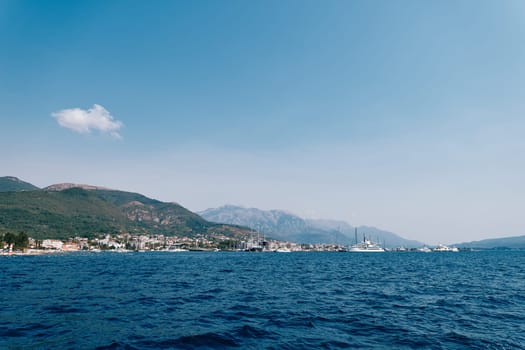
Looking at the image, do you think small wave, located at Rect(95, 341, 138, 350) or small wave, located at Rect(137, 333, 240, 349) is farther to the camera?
small wave, located at Rect(137, 333, 240, 349)

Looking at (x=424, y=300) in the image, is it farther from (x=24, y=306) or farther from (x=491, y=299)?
(x=24, y=306)

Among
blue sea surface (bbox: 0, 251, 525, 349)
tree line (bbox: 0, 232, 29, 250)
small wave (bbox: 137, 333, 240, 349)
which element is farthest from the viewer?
tree line (bbox: 0, 232, 29, 250)

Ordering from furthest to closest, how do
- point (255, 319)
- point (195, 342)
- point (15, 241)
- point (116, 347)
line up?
point (15, 241) → point (255, 319) → point (195, 342) → point (116, 347)

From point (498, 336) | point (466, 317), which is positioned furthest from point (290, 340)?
point (466, 317)

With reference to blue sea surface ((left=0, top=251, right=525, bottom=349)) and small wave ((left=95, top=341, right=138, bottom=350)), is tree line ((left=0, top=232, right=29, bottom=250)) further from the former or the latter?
small wave ((left=95, top=341, right=138, bottom=350))

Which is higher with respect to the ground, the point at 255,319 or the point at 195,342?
the point at 195,342

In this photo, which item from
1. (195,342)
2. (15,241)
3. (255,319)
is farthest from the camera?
(15,241)

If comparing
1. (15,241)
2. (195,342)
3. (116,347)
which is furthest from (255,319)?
(15,241)

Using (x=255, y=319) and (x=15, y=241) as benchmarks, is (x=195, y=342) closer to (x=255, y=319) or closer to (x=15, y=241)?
(x=255, y=319)

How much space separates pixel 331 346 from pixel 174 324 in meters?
11.6

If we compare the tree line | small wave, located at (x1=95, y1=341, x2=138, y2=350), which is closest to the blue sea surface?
small wave, located at (x1=95, y1=341, x2=138, y2=350)

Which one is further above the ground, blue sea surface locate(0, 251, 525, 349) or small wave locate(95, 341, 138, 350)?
small wave locate(95, 341, 138, 350)

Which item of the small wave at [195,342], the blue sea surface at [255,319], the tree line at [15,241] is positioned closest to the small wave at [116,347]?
the blue sea surface at [255,319]

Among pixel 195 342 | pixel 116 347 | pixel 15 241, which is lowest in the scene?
pixel 15 241
